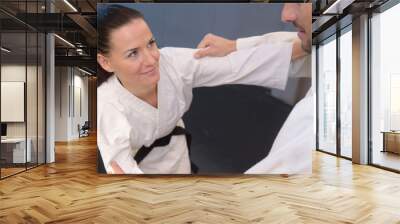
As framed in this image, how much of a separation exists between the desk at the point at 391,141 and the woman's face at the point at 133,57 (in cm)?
467

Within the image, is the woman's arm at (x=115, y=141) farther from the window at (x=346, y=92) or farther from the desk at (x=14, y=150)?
the window at (x=346, y=92)

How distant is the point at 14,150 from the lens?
7340mm

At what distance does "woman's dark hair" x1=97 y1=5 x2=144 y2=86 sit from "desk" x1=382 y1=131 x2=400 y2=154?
5.32 m

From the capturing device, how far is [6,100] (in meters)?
6.83

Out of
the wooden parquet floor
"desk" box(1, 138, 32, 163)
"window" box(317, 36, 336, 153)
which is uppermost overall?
"window" box(317, 36, 336, 153)

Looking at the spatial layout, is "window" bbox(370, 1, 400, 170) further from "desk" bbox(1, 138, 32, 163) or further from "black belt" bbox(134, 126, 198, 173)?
"desk" bbox(1, 138, 32, 163)

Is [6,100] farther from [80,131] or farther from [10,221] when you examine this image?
[80,131]

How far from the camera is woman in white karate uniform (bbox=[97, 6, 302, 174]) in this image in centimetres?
656

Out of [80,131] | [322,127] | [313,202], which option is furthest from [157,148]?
[80,131]

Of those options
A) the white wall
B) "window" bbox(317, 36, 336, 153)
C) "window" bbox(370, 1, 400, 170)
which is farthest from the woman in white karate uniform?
the white wall

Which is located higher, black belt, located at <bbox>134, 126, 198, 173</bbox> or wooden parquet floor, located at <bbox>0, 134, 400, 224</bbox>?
black belt, located at <bbox>134, 126, 198, 173</bbox>

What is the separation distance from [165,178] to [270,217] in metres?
2.87

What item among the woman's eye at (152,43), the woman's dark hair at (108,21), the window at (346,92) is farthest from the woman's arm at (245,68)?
the window at (346,92)

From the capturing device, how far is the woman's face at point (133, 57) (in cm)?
651
